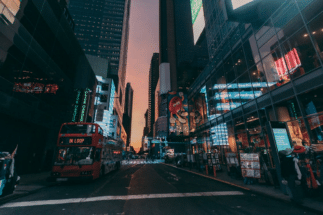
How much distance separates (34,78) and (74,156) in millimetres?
11231

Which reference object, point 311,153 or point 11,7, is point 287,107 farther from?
point 11,7

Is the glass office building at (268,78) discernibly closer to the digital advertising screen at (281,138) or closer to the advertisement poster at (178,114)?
the digital advertising screen at (281,138)

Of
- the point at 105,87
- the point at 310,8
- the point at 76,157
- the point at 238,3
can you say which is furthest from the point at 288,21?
the point at 105,87

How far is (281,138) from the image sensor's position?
7008mm

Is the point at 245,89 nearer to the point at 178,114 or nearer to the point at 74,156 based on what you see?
the point at 74,156

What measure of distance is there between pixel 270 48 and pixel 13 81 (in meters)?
22.7

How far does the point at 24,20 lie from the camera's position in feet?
42.9

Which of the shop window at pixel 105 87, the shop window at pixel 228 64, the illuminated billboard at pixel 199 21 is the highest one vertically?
the illuminated billboard at pixel 199 21

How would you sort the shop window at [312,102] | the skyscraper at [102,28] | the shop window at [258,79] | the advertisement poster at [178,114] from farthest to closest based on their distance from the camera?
the skyscraper at [102,28]
the advertisement poster at [178,114]
the shop window at [258,79]
the shop window at [312,102]

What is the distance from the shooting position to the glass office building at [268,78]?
923 centimetres

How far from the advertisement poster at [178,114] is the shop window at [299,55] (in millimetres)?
26193

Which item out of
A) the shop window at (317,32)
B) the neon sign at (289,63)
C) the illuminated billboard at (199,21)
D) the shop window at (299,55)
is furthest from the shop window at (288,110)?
the illuminated billboard at (199,21)

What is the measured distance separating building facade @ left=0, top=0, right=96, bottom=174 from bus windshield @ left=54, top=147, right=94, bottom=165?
645 centimetres

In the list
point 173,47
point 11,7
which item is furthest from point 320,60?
point 173,47
